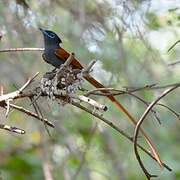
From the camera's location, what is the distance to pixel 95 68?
5.20m

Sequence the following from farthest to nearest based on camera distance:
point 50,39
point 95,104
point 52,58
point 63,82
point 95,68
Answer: point 95,68 → point 50,39 → point 52,58 → point 63,82 → point 95,104

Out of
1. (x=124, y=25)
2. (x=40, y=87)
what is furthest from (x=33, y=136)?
(x=40, y=87)

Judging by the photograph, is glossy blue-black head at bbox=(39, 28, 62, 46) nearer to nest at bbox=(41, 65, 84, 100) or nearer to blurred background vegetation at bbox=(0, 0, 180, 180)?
blurred background vegetation at bbox=(0, 0, 180, 180)

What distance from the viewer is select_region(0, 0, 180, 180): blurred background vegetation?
487 centimetres

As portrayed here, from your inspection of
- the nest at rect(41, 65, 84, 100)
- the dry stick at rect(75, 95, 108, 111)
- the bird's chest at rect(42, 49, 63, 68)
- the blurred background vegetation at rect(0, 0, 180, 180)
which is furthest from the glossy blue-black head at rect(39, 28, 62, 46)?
the dry stick at rect(75, 95, 108, 111)

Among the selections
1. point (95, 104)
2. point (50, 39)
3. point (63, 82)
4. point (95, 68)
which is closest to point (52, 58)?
point (50, 39)

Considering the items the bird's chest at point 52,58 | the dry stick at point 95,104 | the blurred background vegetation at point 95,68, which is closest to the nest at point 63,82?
the dry stick at point 95,104

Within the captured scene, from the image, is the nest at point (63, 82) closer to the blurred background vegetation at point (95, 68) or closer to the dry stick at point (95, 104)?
the dry stick at point (95, 104)

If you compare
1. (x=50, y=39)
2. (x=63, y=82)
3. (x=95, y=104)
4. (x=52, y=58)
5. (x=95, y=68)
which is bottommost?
(x=95, y=104)

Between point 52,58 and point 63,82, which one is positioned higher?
point 52,58

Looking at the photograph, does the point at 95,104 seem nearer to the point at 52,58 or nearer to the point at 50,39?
the point at 52,58

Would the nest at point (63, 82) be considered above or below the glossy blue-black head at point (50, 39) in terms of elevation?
below

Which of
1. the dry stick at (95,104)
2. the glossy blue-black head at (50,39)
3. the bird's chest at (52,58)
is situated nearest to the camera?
the dry stick at (95,104)

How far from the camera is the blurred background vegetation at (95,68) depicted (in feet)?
16.0
